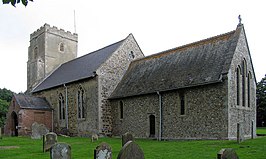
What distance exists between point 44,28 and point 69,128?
16.4 metres

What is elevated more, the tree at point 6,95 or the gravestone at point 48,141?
the tree at point 6,95

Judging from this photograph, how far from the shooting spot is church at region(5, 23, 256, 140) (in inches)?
762

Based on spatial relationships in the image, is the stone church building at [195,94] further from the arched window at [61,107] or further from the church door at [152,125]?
the arched window at [61,107]

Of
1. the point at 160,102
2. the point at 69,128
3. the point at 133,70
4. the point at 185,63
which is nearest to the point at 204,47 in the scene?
the point at 185,63

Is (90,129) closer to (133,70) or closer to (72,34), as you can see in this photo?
(133,70)

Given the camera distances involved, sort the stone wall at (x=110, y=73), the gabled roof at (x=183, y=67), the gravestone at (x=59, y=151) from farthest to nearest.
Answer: the stone wall at (x=110, y=73) < the gabled roof at (x=183, y=67) < the gravestone at (x=59, y=151)

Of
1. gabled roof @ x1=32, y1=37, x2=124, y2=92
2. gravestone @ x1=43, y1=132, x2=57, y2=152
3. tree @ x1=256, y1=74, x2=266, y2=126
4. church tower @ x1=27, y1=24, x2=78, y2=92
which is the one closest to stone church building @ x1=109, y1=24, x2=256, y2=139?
gabled roof @ x1=32, y1=37, x2=124, y2=92

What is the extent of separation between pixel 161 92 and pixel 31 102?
17034mm

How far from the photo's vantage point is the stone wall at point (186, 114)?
18.9 meters

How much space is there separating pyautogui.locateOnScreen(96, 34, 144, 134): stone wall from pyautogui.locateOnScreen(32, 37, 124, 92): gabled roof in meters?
0.60

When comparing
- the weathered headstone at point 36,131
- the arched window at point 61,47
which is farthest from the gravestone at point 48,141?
the arched window at point 61,47

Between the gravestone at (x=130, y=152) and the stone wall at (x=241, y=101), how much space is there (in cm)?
1209

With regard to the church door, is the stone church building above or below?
above

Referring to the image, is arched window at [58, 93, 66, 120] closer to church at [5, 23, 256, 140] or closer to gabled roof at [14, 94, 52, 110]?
church at [5, 23, 256, 140]
